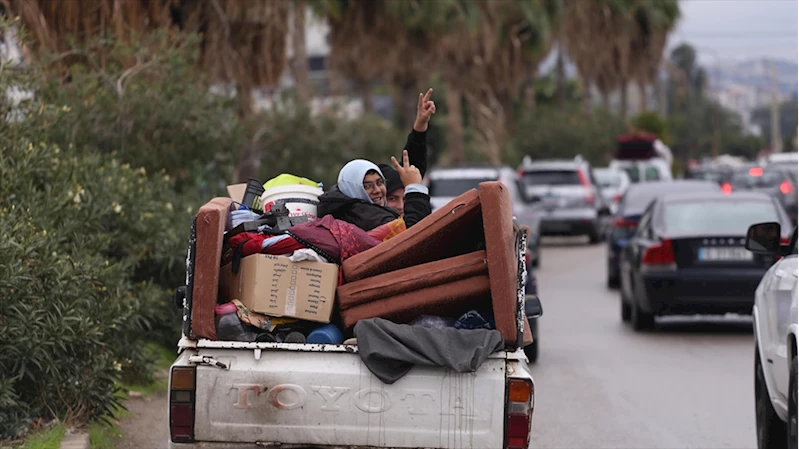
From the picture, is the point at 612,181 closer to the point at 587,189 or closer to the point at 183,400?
Result: the point at 587,189

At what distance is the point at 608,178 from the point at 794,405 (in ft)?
103

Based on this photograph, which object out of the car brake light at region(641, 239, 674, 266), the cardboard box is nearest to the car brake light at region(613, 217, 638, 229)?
the car brake light at region(641, 239, 674, 266)

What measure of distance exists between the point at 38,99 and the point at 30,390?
3.92m

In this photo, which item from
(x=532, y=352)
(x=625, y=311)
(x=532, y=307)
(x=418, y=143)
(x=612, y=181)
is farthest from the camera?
(x=612, y=181)

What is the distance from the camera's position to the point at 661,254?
14195 millimetres

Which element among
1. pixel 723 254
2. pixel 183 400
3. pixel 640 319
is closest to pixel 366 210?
pixel 183 400

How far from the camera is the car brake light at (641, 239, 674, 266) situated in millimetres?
14151

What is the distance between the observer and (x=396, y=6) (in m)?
27.5

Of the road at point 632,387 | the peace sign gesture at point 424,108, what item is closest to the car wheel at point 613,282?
the road at point 632,387

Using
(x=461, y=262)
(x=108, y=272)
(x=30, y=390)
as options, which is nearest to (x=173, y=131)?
(x=108, y=272)

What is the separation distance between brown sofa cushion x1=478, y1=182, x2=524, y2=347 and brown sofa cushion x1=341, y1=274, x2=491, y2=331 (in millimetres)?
Answer: 186

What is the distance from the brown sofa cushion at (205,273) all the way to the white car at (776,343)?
273 centimetres

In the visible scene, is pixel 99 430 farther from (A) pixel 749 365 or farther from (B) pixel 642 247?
(B) pixel 642 247

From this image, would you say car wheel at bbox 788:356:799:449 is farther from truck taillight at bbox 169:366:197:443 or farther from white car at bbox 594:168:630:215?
white car at bbox 594:168:630:215
